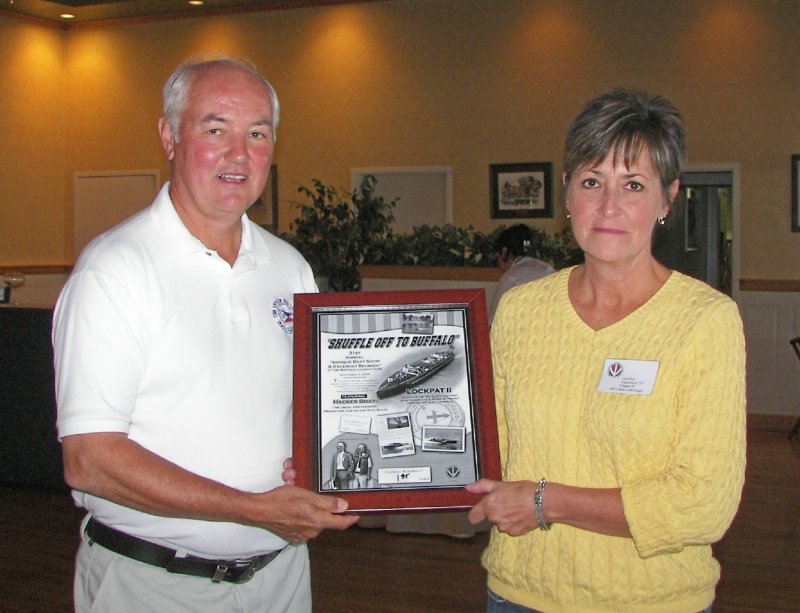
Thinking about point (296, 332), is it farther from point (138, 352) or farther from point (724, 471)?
point (724, 471)

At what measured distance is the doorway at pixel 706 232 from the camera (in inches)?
372

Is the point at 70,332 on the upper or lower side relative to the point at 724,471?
upper

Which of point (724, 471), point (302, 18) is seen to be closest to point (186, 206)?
point (724, 471)

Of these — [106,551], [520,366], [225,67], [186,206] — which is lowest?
[106,551]

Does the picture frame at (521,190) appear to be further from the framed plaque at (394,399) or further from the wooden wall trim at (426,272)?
the framed plaque at (394,399)

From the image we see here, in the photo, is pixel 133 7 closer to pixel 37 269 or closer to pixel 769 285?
pixel 37 269

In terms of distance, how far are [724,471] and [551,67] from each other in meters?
8.74

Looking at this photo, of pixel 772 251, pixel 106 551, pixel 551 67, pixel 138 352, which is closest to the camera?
pixel 138 352

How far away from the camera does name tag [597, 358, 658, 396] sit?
1.75 m

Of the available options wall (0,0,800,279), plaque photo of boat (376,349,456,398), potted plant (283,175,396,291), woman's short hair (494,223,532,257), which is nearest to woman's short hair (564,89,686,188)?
plaque photo of boat (376,349,456,398)

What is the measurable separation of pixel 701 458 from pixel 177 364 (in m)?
1.04

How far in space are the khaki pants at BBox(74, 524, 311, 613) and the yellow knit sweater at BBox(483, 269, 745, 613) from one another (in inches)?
20.7

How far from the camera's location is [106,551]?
1928 millimetres

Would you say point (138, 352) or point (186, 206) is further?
point (186, 206)
